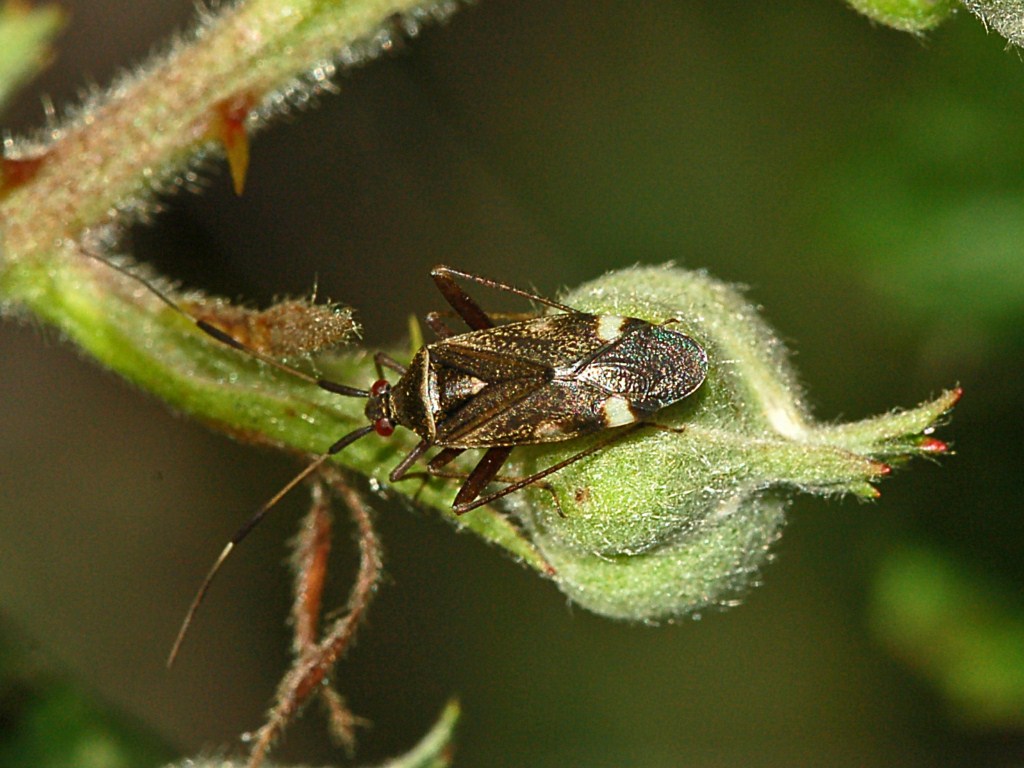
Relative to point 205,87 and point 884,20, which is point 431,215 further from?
point 884,20

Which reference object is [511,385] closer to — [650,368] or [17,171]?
[650,368]

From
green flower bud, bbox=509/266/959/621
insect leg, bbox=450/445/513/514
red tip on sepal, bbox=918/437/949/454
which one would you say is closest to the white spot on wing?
green flower bud, bbox=509/266/959/621

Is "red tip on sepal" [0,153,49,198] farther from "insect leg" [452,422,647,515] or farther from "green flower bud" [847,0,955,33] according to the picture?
"green flower bud" [847,0,955,33]

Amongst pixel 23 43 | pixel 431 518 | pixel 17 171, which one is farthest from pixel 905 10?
pixel 431 518

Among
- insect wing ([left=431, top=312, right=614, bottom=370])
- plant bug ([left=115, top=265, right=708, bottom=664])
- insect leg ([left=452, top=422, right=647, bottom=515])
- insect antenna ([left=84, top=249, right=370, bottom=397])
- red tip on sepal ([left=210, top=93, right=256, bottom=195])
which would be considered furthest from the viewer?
insect wing ([left=431, top=312, right=614, bottom=370])

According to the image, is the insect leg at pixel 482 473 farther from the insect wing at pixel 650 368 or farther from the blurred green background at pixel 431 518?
the blurred green background at pixel 431 518
